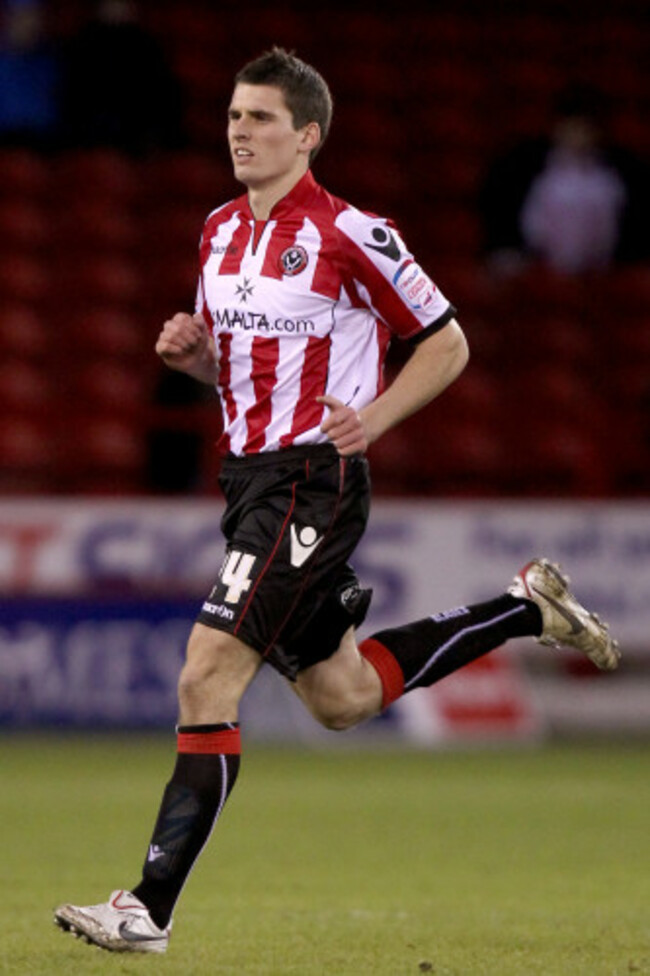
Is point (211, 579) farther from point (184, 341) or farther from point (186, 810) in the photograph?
point (186, 810)

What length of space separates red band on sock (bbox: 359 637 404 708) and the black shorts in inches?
10.7

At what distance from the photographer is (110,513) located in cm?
1268

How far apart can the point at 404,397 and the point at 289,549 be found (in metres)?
0.50

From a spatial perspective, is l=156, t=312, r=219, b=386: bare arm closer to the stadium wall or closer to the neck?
the neck

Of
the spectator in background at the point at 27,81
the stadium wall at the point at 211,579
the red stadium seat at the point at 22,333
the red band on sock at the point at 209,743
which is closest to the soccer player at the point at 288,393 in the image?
the red band on sock at the point at 209,743

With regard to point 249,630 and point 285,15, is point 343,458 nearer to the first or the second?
point 249,630

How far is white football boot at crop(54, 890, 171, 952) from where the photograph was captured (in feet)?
17.7

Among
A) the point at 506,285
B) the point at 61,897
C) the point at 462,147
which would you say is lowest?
the point at 61,897

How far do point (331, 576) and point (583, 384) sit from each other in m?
9.39

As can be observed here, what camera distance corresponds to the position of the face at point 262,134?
586 cm

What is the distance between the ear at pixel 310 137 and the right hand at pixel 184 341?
55 centimetres

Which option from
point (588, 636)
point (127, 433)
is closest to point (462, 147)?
point (127, 433)

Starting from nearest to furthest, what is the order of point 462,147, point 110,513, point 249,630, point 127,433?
A: point 249,630
point 110,513
point 127,433
point 462,147

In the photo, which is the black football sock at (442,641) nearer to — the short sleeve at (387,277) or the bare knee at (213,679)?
the bare knee at (213,679)
